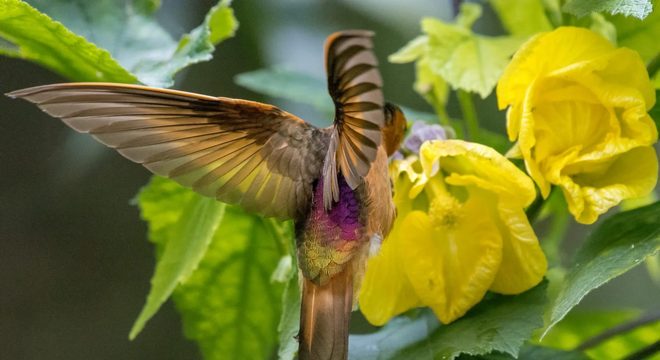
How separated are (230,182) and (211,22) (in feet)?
0.70

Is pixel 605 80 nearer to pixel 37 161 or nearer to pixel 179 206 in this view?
pixel 179 206

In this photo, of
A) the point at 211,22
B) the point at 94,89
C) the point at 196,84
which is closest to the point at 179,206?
the point at 211,22

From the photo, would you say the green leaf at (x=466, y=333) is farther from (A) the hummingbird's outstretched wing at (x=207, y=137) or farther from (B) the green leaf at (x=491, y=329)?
(A) the hummingbird's outstretched wing at (x=207, y=137)

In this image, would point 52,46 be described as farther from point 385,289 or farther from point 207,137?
point 385,289

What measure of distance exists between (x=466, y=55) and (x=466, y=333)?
0.79 ft

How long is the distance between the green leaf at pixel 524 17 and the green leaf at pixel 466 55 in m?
0.03

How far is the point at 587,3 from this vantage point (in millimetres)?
537

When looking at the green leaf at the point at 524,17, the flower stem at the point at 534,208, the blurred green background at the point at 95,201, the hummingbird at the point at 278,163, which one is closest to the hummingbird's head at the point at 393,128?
the hummingbird at the point at 278,163

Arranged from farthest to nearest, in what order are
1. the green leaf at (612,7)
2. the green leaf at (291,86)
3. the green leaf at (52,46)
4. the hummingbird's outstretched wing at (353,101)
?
1. the green leaf at (291,86)
2. the green leaf at (52,46)
3. the green leaf at (612,7)
4. the hummingbird's outstretched wing at (353,101)

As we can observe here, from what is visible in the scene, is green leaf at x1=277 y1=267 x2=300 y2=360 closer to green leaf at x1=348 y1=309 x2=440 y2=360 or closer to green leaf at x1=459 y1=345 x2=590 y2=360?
green leaf at x1=348 y1=309 x2=440 y2=360

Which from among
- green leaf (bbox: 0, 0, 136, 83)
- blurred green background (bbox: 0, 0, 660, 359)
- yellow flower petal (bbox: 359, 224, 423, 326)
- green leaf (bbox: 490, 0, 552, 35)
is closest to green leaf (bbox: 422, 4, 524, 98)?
green leaf (bbox: 490, 0, 552, 35)

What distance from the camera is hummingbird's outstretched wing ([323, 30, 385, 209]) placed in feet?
1.19

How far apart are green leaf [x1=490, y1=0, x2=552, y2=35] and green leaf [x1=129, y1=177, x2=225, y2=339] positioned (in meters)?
0.32

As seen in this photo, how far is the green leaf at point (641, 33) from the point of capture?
1.99 ft
